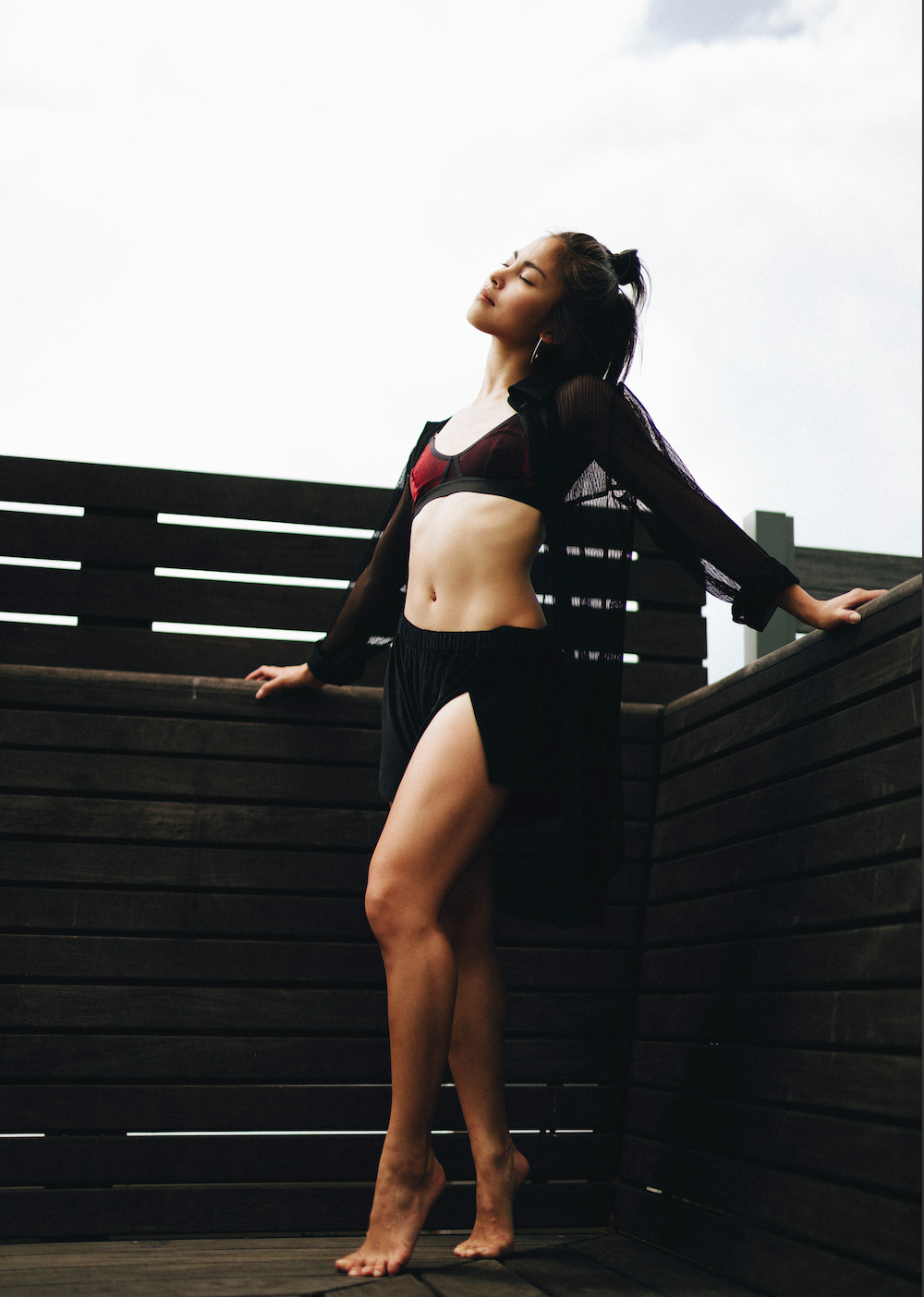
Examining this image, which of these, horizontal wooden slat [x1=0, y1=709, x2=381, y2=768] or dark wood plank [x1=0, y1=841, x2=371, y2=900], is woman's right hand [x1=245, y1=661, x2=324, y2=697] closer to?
horizontal wooden slat [x1=0, y1=709, x2=381, y2=768]

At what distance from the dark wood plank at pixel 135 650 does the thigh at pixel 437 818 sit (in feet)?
3.87

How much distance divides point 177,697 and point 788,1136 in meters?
1.53

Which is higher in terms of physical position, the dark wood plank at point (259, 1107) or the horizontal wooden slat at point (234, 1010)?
the horizontal wooden slat at point (234, 1010)

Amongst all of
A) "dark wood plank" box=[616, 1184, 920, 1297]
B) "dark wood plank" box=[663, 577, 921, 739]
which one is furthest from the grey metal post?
"dark wood plank" box=[616, 1184, 920, 1297]

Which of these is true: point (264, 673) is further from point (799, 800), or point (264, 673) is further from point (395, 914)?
point (799, 800)

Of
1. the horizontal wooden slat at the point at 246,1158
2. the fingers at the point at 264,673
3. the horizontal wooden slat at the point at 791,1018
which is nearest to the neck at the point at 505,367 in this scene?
the fingers at the point at 264,673

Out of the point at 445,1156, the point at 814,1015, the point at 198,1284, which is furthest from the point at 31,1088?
the point at 814,1015

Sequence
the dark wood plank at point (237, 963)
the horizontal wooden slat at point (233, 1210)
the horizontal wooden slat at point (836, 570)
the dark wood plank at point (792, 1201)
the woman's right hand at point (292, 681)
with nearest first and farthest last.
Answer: the dark wood plank at point (792, 1201) < the horizontal wooden slat at point (233, 1210) < the dark wood plank at point (237, 963) < the woman's right hand at point (292, 681) < the horizontal wooden slat at point (836, 570)

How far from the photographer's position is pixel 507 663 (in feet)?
6.14

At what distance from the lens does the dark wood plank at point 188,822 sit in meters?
2.26

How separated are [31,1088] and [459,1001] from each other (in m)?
0.92

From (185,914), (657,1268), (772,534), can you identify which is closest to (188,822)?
(185,914)

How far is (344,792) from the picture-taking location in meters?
2.40

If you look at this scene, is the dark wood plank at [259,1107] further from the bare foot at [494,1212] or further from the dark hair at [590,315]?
the dark hair at [590,315]
